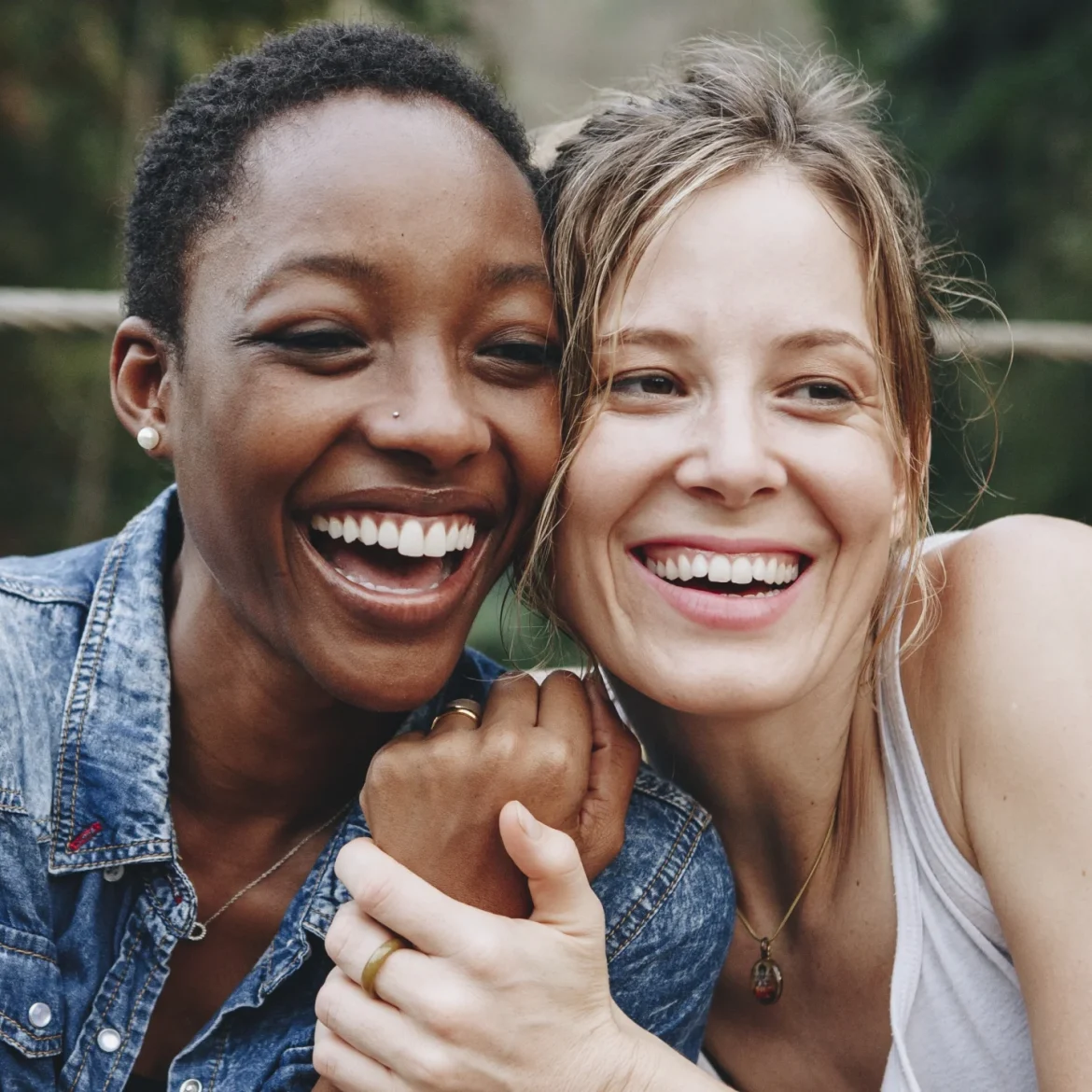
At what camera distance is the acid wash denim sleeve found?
6.95ft

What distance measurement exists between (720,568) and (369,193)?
0.82 metres

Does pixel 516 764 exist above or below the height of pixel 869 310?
below

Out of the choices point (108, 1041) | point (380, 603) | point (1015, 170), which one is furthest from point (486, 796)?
point (1015, 170)

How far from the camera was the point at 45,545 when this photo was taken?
21.7 ft

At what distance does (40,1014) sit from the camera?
2.10 m

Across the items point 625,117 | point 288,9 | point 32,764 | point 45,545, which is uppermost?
point 288,9

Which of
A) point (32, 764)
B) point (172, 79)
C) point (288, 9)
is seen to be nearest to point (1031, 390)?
point (288, 9)

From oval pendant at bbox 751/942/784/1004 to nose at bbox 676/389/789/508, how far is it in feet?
3.22

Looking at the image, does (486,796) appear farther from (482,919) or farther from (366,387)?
(366,387)

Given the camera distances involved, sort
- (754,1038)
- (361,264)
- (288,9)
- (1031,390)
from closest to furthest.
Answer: (361,264) → (754,1038) → (288,9) → (1031,390)

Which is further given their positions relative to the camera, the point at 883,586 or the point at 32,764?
the point at 883,586

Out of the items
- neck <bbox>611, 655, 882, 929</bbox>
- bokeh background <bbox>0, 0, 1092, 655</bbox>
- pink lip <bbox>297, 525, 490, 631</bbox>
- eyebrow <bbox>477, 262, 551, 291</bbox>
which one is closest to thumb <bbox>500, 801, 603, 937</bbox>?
pink lip <bbox>297, 525, 490, 631</bbox>

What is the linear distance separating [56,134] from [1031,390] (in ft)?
16.4

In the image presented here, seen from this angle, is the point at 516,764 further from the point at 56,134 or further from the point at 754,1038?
the point at 56,134
